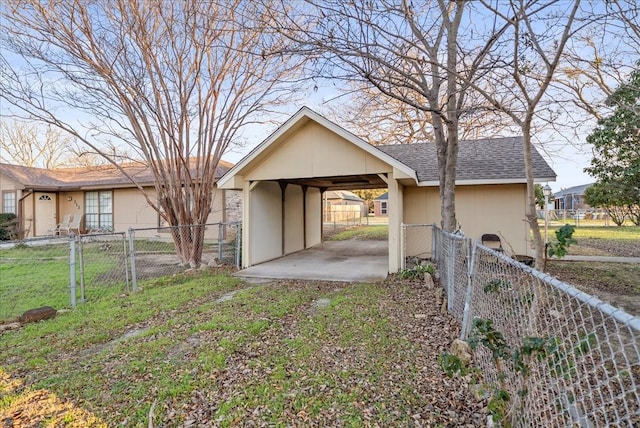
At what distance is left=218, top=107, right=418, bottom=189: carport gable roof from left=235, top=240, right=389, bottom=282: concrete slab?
2.45m

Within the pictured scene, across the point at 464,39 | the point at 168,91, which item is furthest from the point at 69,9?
the point at 464,39

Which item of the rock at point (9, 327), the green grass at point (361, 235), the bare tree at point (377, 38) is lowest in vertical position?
the rock at point (9, 327)

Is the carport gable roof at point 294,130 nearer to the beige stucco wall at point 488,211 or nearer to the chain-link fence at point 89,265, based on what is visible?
the chain-link fence at point 89,265

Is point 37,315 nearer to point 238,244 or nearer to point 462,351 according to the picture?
point 238,244

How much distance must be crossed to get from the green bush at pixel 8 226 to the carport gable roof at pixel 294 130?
42.1 feet

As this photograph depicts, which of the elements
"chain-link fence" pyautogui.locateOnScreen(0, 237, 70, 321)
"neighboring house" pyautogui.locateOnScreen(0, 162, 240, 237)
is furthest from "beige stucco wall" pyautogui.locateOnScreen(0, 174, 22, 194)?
"chain-link fence" pyautogui.locateOnScreen(0, 237, 70, 321)

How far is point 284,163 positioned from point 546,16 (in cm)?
621

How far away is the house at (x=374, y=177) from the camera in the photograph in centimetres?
873

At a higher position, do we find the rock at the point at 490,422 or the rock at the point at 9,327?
the rock at the point at 490,422

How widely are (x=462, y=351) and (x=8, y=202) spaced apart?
73.0 feet

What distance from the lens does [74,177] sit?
67.6 feet

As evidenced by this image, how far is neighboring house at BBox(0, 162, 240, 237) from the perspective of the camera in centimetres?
1719

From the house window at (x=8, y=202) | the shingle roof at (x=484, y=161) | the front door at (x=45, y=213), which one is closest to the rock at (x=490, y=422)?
the shingle roof at (x=484, y=161)

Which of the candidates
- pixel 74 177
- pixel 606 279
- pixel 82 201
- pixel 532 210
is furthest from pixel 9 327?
pixel 74 177
